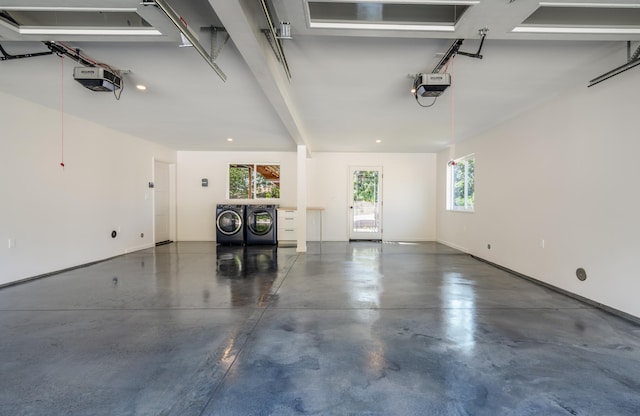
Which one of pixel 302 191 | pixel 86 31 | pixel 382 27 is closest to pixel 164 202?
pixel 302 191

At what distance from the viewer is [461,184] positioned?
6.54 m

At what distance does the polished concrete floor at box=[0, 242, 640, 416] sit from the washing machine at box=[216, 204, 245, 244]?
10.4 feet

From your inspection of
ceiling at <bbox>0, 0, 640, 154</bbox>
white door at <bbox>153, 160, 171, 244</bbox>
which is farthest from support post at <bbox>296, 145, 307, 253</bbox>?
white door at <bbox>153, 160, 171, 244</bbox>

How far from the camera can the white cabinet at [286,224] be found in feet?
23.1

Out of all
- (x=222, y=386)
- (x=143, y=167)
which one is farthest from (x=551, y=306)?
(x=143, y=167)

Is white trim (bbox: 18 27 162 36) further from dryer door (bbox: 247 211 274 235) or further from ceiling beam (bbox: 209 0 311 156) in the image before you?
dryer door (bbox: 247 211 274 235)

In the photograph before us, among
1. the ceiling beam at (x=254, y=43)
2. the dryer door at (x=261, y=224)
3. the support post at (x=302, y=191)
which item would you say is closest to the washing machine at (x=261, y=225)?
the dryer door at (x=261, y=224)

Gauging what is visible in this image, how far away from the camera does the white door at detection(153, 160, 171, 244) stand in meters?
7.05

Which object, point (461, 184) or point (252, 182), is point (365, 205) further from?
point (252, 182)

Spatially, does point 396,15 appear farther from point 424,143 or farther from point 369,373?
point 424,143

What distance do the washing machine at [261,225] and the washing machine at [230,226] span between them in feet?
0.55

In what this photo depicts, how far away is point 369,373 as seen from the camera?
1852 mm

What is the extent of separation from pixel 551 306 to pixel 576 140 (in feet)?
6.29

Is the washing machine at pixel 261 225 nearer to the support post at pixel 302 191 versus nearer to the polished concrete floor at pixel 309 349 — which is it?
the support post at pixel 302 191
